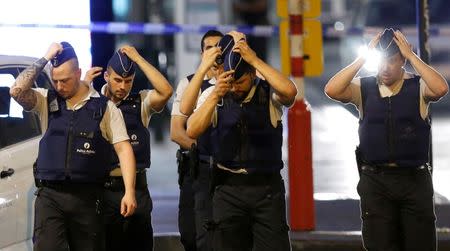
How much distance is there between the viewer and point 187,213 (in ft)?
29.5

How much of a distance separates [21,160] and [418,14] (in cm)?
398

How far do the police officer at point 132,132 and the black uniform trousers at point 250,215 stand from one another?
2.76 feet

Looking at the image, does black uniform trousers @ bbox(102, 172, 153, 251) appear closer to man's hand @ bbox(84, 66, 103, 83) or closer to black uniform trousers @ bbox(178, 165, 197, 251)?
black uniform trousers @ bbox(178, 165, 197, 251)

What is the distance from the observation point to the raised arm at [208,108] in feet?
24.6

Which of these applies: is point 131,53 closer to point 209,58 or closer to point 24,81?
point 209,58

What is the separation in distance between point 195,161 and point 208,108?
1002 millimetres

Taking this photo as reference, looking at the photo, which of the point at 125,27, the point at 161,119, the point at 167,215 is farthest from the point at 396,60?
the point at 161,119

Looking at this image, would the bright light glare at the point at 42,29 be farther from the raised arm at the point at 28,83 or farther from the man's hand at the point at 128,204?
the man's hand at the point at 128,204

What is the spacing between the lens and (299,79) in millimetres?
10352

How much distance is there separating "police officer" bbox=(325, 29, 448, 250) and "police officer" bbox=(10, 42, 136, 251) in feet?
4.70

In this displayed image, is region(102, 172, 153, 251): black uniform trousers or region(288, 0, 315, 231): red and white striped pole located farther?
region(288, 0, 315, 231): red and white striped pole

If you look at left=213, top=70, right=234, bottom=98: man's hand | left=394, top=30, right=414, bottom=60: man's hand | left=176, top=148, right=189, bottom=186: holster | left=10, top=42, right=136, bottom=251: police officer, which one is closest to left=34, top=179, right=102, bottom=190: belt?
left=10, top=42, right=136, bottom=251: police officer

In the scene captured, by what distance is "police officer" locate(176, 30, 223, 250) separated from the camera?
8016 mm

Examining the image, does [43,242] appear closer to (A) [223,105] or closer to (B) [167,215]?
(A) [223,105]
